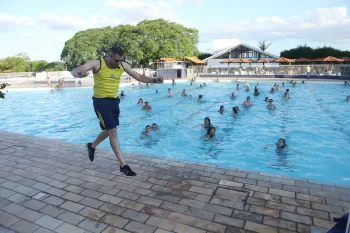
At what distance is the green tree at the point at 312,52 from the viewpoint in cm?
3919

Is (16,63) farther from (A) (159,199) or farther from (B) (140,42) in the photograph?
(A) (159,199)

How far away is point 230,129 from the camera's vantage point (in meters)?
11.0

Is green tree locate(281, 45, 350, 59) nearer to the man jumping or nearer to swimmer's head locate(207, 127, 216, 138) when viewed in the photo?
swimmer's head locate(207, 127, 216, 138)

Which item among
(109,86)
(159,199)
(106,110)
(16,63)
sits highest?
(16,63)

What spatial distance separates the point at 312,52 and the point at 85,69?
149ft

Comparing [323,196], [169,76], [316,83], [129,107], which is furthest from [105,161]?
[169,76]

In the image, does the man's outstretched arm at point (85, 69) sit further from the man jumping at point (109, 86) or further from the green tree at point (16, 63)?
the green tree at point (16, 63)

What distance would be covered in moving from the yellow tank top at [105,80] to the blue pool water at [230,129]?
4.92 m

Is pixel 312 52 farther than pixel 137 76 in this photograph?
Yes

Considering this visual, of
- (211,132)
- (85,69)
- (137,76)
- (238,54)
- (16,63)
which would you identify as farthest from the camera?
(16,63)

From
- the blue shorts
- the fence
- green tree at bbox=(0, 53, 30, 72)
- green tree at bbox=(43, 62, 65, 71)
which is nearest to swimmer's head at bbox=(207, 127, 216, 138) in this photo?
the blue shorts

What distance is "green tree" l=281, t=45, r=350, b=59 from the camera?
3919 cm

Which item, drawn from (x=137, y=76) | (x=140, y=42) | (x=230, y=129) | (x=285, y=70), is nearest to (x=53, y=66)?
(x=140, y=42)

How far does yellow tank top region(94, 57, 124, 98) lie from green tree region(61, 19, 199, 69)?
42533mm
